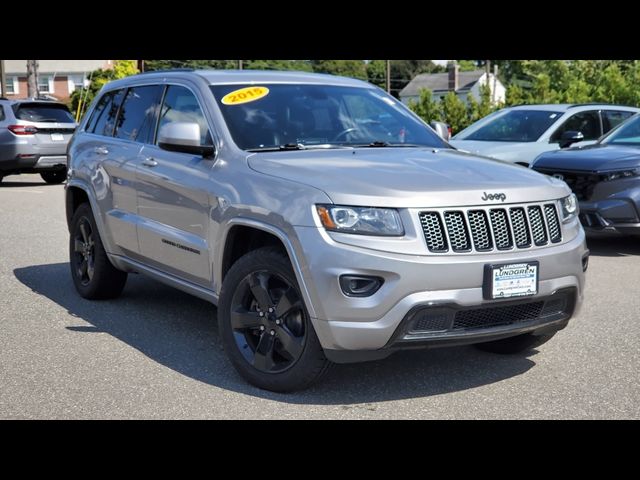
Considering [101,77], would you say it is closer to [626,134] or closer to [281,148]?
[626,134]

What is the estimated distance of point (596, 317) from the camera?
695cm

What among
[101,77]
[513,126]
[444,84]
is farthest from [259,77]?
[444,84]

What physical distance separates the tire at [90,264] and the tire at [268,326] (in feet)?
7.72

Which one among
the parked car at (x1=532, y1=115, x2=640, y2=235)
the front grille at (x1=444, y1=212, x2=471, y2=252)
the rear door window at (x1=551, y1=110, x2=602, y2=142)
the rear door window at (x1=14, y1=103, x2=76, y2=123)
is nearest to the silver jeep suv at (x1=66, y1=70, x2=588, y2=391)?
the front grille at (x1=444, y1=212, x2=471, y2=252)

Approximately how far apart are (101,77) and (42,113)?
95.6 feet

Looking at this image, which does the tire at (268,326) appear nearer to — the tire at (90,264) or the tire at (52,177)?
the tire at (90,264)

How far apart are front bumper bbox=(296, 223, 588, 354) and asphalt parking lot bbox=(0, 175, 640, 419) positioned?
0.43 m

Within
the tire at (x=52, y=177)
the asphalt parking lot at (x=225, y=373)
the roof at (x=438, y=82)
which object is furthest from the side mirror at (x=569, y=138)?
the roof at (x=438, y=82)

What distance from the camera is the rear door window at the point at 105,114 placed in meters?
7.39

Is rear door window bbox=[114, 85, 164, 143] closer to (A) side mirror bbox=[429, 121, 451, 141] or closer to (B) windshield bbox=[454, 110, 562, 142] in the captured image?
(A) side mirror bbox=[429, 121, 451, 141]

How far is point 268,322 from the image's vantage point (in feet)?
16.7

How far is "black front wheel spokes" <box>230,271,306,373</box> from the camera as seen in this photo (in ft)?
16.3
